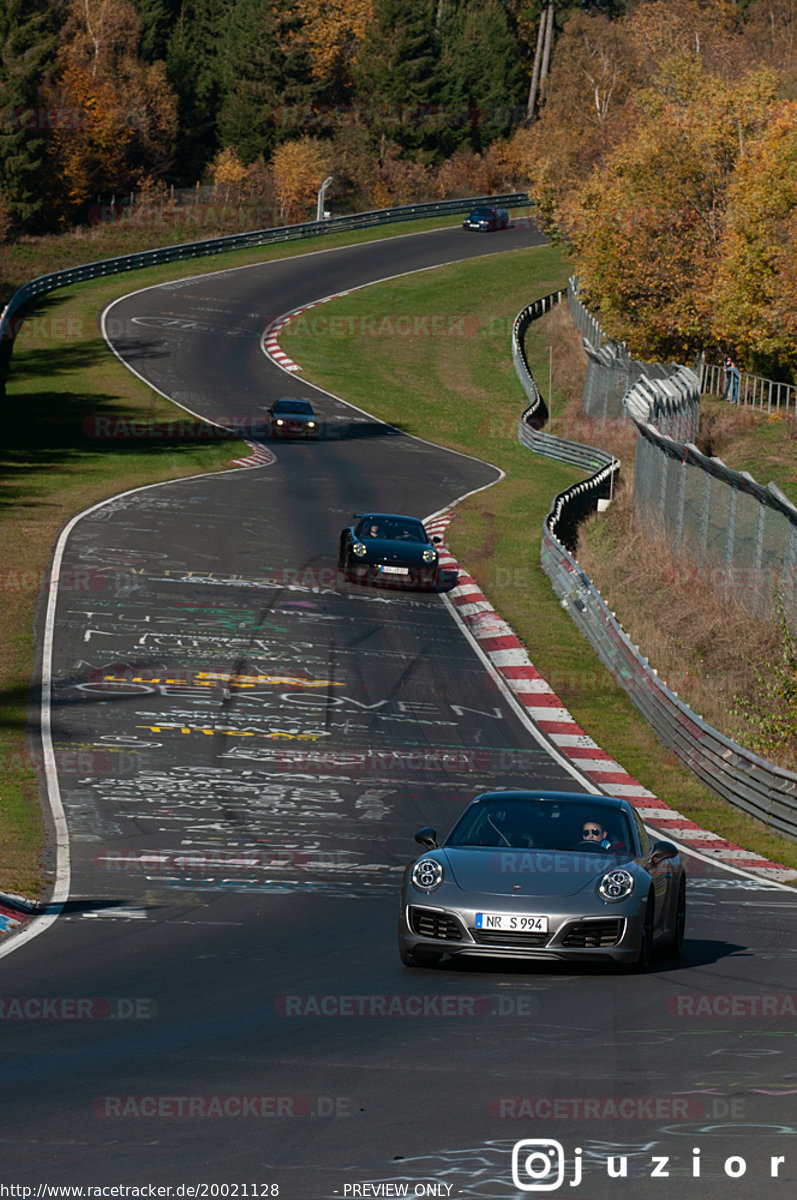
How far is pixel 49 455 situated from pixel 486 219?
54579 mm

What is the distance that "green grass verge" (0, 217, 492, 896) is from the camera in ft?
63.5

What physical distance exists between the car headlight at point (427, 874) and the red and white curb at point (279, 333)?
175ft

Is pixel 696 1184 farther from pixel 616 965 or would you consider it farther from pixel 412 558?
pixel 412 558

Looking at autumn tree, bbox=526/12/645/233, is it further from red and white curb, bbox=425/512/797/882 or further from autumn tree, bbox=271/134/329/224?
red and white curb, bbox=425/512/797/882

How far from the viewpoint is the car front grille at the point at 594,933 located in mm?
10719

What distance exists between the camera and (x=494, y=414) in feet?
196

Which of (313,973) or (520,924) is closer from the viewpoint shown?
(520,924)

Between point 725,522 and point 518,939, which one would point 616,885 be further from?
point 725,522

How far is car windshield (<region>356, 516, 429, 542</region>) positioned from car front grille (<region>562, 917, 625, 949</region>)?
22.7m

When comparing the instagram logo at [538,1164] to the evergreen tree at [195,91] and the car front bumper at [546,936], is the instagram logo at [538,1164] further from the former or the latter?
the evergreen tree at [195,91]

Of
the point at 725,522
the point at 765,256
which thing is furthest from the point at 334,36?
the point at 725,522

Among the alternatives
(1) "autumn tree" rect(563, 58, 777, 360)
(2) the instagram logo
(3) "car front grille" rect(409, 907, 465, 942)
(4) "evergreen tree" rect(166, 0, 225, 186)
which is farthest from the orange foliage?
(2) the instagram logo

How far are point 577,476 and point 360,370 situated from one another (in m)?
18.8

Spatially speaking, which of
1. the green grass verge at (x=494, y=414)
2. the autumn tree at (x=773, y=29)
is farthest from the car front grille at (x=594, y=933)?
the autumn tree at (x=773, y=29)
